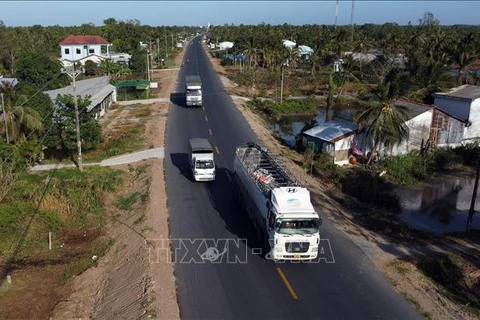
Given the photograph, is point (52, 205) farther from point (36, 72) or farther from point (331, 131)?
point (36, 72)

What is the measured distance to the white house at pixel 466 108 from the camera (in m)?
48.0

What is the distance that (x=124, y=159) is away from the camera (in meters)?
40.0

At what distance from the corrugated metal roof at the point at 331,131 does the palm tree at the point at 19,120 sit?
23.1 meters

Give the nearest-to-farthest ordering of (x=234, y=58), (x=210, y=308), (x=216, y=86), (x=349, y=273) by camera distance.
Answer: (x=210, y=308)
(x=349, y=273)
(x=216, y=86)
(x=234, y=58)

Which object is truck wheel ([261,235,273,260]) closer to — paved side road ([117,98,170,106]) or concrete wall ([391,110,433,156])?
concrete wall ([391,110,433,156])

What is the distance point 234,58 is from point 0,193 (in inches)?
3692

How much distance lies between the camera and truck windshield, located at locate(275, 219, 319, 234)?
68.6 ft

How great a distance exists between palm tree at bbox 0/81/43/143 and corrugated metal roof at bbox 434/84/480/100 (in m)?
40.4

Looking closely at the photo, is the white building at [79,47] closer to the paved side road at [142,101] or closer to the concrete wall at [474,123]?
the paved side road at [142,101]

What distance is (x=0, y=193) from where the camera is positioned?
30.5 meters

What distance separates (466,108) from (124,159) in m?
34.2

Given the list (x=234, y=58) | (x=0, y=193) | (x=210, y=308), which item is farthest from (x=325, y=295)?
(x=234, y=58)

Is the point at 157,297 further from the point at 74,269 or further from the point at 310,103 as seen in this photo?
the point at 310,103

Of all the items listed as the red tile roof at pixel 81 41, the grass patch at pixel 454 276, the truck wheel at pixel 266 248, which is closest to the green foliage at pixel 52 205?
the truck wheel at pixel 266 248
